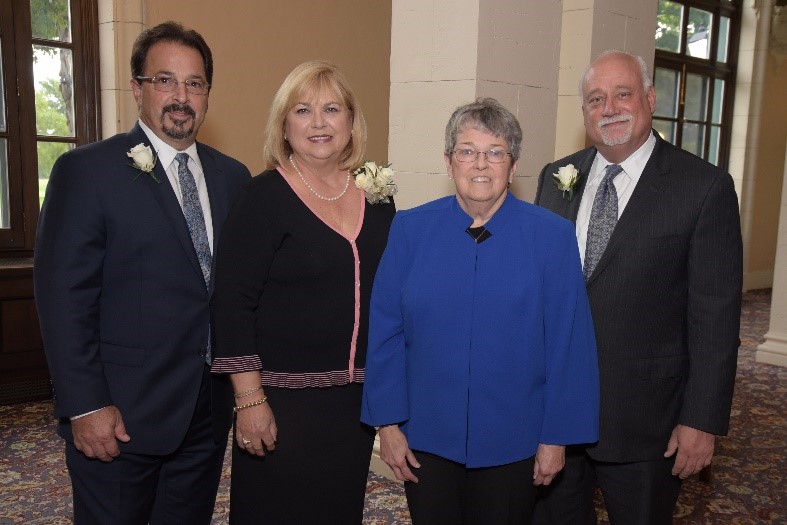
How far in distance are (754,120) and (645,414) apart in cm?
933

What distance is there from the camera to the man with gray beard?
2.08 metres

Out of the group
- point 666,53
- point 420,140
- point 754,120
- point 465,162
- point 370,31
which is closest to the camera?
point 465,162

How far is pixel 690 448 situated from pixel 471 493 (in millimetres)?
675

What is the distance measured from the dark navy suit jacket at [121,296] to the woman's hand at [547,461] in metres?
0.99

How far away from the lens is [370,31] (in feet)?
21.4

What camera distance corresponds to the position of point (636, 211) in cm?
212

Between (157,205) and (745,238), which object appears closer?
(157,205)

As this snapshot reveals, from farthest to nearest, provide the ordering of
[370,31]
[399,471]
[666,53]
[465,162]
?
1. [666,53]
2. [370,31]
3. [399,471]
4. [465,162]

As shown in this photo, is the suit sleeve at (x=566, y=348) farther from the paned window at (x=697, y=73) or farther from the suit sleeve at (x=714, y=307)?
the paned window at (x=697, y=73)

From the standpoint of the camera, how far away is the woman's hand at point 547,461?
6.39 ft

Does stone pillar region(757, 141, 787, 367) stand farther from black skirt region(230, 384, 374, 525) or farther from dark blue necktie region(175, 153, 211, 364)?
dark blue necktie region(175, 153, 211, 364)

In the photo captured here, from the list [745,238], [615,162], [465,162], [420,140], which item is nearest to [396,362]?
[465,162]

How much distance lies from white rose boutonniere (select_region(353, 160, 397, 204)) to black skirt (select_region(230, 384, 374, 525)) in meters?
0.57

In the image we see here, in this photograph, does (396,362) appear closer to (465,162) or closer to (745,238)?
(465,162)
